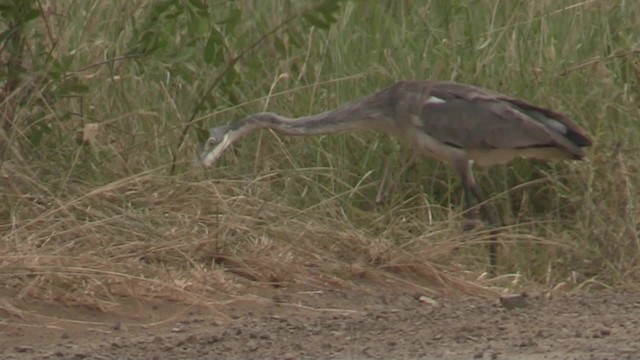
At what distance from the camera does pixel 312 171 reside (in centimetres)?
793

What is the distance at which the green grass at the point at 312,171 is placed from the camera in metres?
6.52

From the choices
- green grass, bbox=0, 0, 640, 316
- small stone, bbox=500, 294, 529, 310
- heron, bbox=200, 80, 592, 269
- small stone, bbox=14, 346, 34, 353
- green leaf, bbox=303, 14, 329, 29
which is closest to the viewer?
small stone, bbox=14, 346, 34, 353

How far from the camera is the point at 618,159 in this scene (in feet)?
25.0

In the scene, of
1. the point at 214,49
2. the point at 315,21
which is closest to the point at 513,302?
the point at 315,21

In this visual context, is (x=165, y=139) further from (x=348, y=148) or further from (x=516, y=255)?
(x=516, y=255)

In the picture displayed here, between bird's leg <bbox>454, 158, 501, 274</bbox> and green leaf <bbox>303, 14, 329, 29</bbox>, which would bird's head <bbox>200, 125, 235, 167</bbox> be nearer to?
green leaf <bbox>303, 14, 329, 29</bbox>

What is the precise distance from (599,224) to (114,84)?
2.68m

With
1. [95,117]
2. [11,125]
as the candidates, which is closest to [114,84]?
[95,117]

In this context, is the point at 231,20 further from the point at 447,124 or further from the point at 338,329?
the point at 338,329

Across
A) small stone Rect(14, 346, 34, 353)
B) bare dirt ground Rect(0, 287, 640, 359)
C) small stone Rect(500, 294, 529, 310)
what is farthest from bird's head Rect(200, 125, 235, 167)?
small stone Rect(14, 346, 34, 353)

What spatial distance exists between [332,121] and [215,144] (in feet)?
2.17

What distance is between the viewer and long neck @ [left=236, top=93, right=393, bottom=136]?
320 inches

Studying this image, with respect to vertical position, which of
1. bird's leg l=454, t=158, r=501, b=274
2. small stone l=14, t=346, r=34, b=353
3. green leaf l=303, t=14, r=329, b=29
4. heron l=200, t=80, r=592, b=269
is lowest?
bird's leg l=454, t=158, r=501, b=274

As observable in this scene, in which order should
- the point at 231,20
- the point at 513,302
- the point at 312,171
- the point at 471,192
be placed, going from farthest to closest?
1. the point at 471,192
2. the point at 312,171
3. the point at 231,20
4. the point at 513,302
